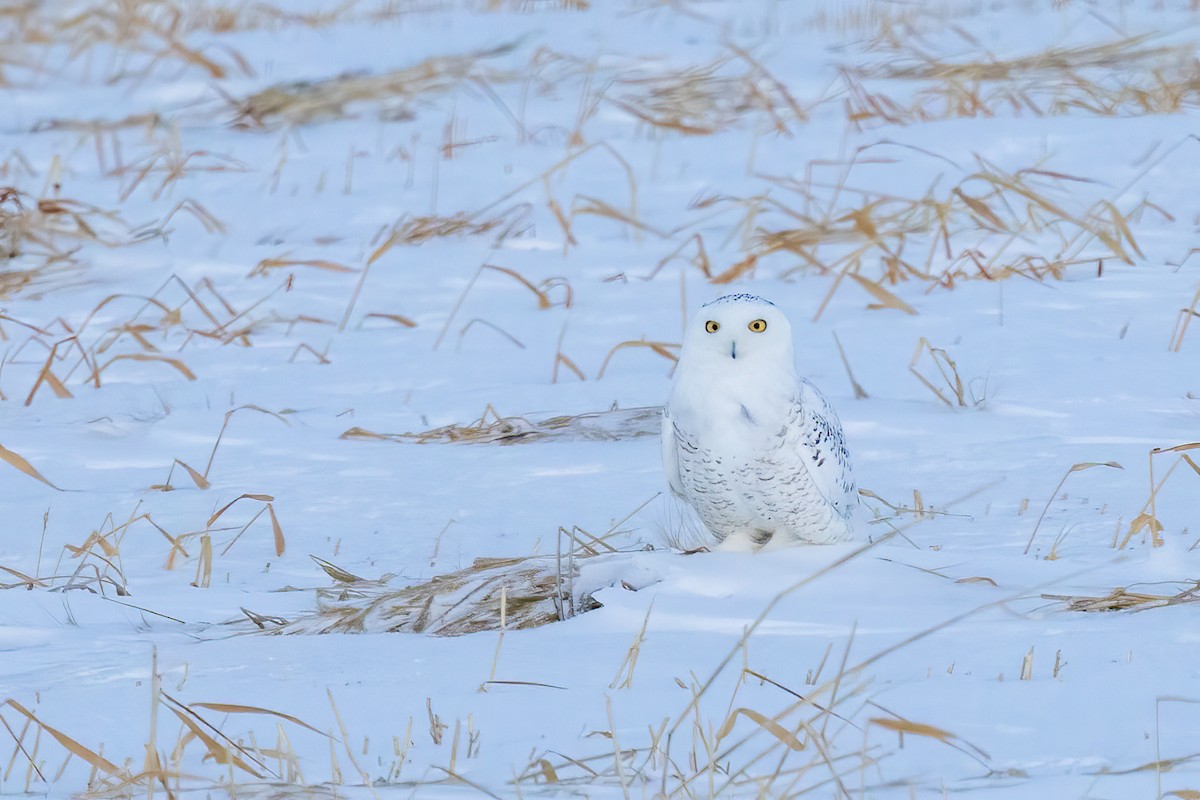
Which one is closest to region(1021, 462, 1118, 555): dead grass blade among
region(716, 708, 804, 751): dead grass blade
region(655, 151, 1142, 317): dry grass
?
region(716, 708, 804, 751): dead grass blade

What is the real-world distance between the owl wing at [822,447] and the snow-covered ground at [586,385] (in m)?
0.14

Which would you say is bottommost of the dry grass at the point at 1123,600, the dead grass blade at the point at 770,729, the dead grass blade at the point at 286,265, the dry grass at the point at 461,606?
the dry grass at the point at 461,606

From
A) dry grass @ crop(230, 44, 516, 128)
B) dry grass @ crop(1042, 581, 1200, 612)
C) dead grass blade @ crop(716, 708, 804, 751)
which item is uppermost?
dry grass @ crop(230, 44, 516, 128)

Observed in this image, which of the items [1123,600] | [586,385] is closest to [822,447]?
[1123,600]

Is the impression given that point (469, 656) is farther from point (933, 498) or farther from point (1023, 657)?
point (933, 498)

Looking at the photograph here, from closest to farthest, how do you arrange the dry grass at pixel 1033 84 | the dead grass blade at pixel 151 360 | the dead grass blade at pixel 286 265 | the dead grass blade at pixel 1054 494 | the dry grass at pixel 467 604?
the dry grass at pixel 467 604, the dead grass blade at pixel 1054 494, the dead grass blade at pixel 151 360, the dead grass blade at pixel 286 265, the dry grass at pixel 1033 84

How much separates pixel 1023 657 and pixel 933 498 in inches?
51.3

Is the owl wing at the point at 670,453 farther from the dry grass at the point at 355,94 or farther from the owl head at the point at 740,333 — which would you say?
the dry grass at the point at 355,94

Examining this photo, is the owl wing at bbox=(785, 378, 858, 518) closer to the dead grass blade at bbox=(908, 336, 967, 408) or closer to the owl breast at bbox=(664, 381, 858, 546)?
the owl breast at bbox=(664, 381, 858, 546)

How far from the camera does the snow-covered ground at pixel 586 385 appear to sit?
2.03 meters

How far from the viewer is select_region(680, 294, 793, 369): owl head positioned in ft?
8.46

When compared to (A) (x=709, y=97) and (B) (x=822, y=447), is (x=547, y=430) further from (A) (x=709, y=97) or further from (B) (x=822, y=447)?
(A) (x=709, y=97)

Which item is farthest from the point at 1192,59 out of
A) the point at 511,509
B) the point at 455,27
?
the point at 511,509

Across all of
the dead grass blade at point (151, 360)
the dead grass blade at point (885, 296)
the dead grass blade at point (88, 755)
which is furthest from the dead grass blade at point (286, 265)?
the dead grass blade at point (88, 755)
